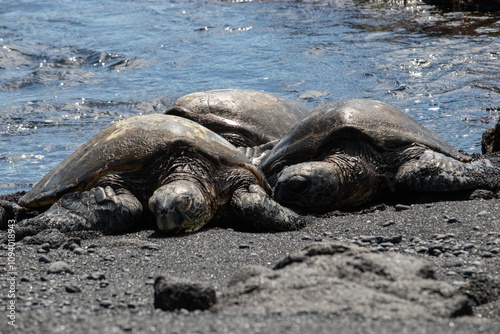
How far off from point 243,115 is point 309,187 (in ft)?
8.30

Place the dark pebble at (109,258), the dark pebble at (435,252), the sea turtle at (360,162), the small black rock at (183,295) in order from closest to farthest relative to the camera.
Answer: the small black rock at (183,295) < the dark pebble at (435,252) < the dark pebble at (109,258) < the sea turtle at (360,162)

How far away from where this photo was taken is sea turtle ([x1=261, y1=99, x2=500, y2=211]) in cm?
523

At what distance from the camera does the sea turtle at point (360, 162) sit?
5.23 m

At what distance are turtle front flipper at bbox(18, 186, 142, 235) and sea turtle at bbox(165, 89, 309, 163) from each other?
2.48m

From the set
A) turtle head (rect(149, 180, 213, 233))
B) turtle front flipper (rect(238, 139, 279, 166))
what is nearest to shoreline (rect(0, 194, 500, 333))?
turtle head (rect(149, 180, 213, 233))

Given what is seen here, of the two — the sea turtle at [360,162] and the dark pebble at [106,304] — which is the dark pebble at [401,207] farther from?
the dark pebble at [106,304]

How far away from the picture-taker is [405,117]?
605 cm

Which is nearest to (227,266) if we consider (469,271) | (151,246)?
(151,246)

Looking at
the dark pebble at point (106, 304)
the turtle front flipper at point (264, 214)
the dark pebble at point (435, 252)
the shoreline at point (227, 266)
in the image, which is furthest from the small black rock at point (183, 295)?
the turtle front flipper at point (264, 214)

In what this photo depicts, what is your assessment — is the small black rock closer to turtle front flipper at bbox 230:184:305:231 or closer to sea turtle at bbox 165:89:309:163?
turtle front flipper at bbox 230:184:305:231

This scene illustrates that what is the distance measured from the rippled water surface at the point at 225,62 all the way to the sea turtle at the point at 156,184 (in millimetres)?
2316

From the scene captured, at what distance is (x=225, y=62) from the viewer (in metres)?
13.7

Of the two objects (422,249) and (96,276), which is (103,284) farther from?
(422,249)

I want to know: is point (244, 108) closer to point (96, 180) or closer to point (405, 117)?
point (405, 117)
